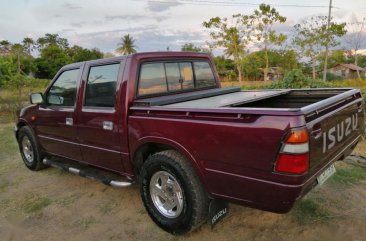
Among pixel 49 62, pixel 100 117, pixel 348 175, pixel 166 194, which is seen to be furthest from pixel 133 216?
pixel 49 62

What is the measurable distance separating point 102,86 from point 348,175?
3.61m

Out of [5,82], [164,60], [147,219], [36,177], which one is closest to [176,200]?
[147,219]

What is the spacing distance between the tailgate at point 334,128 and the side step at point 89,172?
2.17 metres

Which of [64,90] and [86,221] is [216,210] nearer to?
[86,221]

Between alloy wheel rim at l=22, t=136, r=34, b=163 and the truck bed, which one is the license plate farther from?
alloy wheel rim at l=22, t=136, r=34, b=163

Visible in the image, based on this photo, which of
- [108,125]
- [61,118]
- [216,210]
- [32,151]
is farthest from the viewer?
[32,151]

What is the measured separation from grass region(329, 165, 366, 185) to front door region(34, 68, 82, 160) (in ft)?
11.7

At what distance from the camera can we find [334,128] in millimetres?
2986

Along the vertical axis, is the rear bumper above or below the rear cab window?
below

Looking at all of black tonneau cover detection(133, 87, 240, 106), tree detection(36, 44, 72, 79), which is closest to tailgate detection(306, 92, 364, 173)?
black tonneau cover detection(133, 87, 240, 106)

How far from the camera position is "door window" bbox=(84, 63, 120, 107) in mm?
3932

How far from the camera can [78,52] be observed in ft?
199

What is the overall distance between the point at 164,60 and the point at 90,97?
1.06m

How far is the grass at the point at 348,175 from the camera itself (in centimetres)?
456
